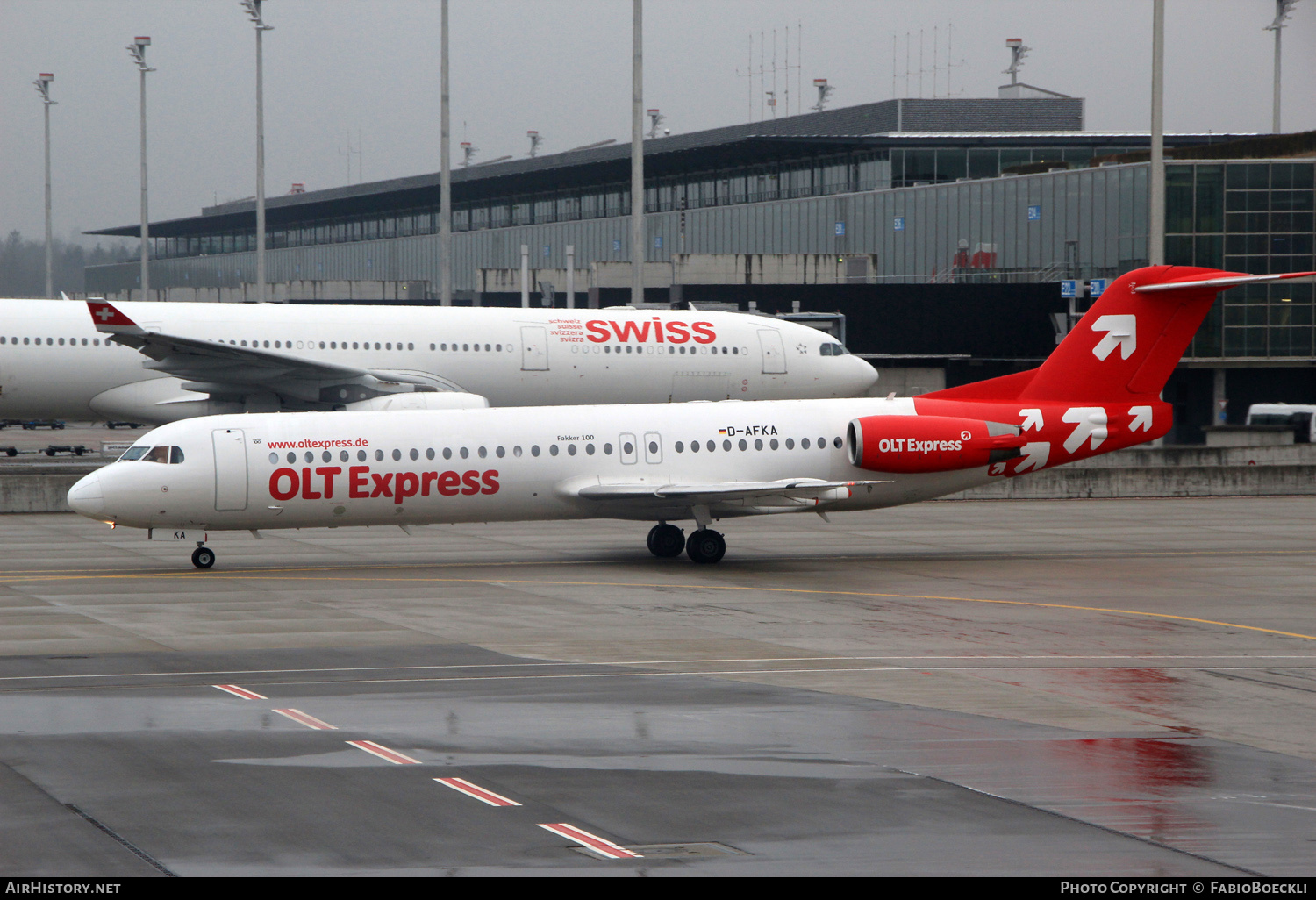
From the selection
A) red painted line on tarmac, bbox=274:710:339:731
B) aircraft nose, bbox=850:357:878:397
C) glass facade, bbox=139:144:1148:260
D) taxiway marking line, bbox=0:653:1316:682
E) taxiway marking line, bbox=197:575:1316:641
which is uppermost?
glass facade, bbox=139:144:1148:260

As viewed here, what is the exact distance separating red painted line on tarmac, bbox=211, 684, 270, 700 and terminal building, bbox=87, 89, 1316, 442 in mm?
40293

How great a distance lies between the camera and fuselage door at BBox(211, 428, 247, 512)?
1104 inches

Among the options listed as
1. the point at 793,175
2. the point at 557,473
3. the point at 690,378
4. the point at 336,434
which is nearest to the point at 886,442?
the point at 557,473

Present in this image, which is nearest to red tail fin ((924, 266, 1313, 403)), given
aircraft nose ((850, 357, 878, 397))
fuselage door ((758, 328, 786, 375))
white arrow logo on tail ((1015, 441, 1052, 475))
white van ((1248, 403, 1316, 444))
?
white arrow logo on tail ((1015, 441, 1052, 475))

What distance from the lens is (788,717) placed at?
15.9 m

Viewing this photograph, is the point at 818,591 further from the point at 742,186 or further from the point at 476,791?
the point at 742,186

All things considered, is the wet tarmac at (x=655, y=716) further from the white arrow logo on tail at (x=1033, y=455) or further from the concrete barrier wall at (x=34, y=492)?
the concrete barrier wall at (x=34, y=492)

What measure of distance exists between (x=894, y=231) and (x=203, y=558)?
6347 centimetres

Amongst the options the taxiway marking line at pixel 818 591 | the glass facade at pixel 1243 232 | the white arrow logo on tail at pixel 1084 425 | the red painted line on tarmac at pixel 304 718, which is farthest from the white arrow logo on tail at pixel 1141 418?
the glass facade at pixel 1243 232

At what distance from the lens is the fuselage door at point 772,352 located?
43188 millimetres

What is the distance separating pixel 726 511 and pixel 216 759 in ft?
56.1

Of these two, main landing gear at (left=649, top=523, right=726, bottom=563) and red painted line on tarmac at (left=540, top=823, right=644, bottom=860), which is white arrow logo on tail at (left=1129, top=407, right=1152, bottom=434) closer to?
main landing gear at (left=649, top=523, right=726, bottom=563)

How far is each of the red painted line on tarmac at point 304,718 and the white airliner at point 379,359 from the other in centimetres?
2214
